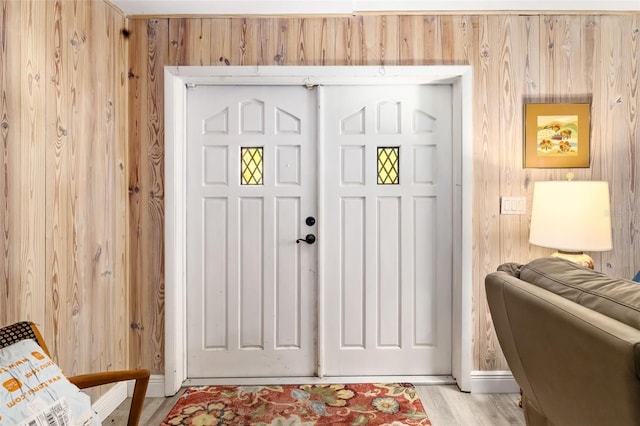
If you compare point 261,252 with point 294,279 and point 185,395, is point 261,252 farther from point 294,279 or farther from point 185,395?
point 185,395

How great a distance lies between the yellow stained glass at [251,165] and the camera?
249cm

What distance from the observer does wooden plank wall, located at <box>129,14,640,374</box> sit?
2359 mm

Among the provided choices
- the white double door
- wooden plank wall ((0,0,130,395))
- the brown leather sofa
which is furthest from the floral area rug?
the brown leather sofa

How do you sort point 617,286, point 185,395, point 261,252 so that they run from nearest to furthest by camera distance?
point 617,286
point 185,395
point 261,252

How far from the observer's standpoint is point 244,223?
2.48 meters

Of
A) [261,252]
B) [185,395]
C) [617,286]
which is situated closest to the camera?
[617,286]

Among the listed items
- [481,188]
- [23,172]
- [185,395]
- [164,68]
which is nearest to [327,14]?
[164,68]

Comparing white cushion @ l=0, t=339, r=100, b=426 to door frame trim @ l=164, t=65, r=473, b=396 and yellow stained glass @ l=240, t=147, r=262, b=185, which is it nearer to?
door frame trim @ l=164, t=65, r=473, b=396

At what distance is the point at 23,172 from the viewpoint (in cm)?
157

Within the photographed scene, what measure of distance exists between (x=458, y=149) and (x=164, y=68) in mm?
1933

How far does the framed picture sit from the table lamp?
424mm

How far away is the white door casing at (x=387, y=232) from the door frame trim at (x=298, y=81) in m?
0.12

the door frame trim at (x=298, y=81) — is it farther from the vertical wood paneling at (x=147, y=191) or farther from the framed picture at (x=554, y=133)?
the framed picture at (x=554, y=133)

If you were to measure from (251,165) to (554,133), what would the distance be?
1.95 meters
